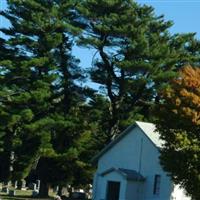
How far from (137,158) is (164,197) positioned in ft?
15.5

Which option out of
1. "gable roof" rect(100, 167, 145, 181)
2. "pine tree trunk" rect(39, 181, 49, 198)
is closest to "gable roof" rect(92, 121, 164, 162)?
"gable roof" rect(100, 167, 145, 181)

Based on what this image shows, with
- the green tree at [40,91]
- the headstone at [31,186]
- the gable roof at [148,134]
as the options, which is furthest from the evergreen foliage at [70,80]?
the headstone at [31,186]

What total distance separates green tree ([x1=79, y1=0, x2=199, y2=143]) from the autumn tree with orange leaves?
708 inches

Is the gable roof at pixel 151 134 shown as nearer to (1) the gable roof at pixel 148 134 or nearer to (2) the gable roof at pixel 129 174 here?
(1) the gable roof at pixel 148 134

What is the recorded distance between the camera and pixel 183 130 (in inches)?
1483

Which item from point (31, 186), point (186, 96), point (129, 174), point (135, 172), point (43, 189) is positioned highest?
point (186, 96)

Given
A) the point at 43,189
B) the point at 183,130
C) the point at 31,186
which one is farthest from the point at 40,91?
the point at 31,186

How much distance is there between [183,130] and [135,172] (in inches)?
407

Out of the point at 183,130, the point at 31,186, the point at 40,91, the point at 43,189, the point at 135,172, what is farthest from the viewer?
the point at 31,186

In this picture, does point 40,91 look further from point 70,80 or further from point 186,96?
point 186,96

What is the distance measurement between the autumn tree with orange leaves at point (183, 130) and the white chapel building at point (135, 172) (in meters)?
5.66

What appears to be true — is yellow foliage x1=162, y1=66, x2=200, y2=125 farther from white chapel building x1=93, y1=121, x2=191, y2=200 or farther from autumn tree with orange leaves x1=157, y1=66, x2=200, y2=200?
white chapel building x1=93, y1=121, x2=191, y2=200

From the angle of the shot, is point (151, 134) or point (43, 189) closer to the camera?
point (151, 134)

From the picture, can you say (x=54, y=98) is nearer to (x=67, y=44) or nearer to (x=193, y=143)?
(x=67, y=44)
